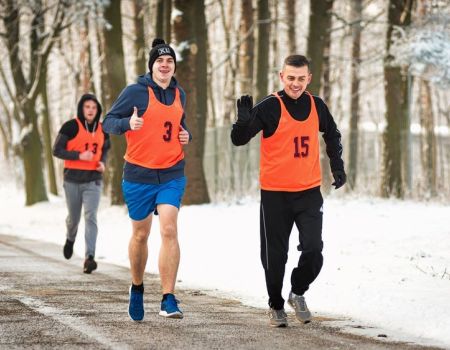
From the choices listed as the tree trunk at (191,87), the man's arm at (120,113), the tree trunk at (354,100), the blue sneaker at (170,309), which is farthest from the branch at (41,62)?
the blue sneaker at (170,309)

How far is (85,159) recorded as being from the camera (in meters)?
11.9

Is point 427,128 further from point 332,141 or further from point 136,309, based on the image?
point 136,309

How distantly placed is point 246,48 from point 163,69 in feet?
71.8

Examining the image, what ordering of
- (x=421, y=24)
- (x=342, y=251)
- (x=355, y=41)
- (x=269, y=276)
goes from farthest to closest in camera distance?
(x=355, y=41) → (x=421, y=24) → (x=342, y=251) → (x=269, y=276)

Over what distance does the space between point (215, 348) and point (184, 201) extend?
12.4 metres

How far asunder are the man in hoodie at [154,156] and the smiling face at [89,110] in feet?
14.5

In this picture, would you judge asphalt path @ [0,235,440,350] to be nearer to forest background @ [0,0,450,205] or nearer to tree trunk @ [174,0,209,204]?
tree trunk @ [174,0,209,204]

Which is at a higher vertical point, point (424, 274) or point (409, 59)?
point (409, 59)

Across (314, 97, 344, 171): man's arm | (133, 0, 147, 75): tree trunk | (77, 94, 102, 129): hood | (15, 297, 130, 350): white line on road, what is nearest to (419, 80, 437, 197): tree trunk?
(133, 0, 147, 75): tree trunk

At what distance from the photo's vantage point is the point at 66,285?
983cm

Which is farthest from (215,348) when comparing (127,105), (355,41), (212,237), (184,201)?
(355,41)

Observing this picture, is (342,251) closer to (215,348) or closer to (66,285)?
(66,285)

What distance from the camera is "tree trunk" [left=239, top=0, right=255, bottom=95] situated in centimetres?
2775

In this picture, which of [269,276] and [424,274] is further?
[424,274]
